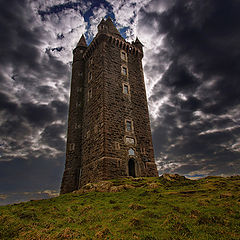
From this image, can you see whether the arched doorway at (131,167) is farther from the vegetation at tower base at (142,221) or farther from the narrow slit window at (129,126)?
the vegetation at tower base at (142,221)

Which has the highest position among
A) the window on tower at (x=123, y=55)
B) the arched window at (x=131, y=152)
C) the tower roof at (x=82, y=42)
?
the tower roof at (x=82, y=42)

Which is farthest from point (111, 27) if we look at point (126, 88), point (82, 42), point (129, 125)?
point (129, 125)

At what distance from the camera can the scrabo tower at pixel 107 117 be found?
76.6ft

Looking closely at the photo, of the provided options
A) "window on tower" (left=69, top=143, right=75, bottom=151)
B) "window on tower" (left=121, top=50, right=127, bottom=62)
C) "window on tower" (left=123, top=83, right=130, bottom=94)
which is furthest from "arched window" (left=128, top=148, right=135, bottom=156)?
"window on tower" (left=121, top=50, right=127, bottom=62)

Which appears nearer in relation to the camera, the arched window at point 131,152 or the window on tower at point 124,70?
the arched window at point 131,152

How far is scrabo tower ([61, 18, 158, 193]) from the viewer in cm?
2334

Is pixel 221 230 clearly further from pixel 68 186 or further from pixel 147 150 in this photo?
pixel 68 186

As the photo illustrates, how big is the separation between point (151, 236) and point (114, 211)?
3.79m

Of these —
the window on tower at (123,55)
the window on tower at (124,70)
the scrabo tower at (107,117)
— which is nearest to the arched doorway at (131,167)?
the scrabo tower at (107,117)

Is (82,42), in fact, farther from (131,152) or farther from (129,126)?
(131,152)

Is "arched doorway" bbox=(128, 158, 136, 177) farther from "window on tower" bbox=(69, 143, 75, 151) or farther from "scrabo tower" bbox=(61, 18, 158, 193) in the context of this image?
"window on tower" bbox=(69, 143, 75, 151)

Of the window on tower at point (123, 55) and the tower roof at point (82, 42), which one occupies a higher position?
the tower roof at point (82, 42)

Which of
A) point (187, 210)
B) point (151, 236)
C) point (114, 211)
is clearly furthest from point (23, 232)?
point (187, 210)

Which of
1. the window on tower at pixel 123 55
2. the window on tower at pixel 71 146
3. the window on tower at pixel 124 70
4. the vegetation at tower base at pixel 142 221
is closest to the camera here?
the vegetation at tower base at pixel 142 221
